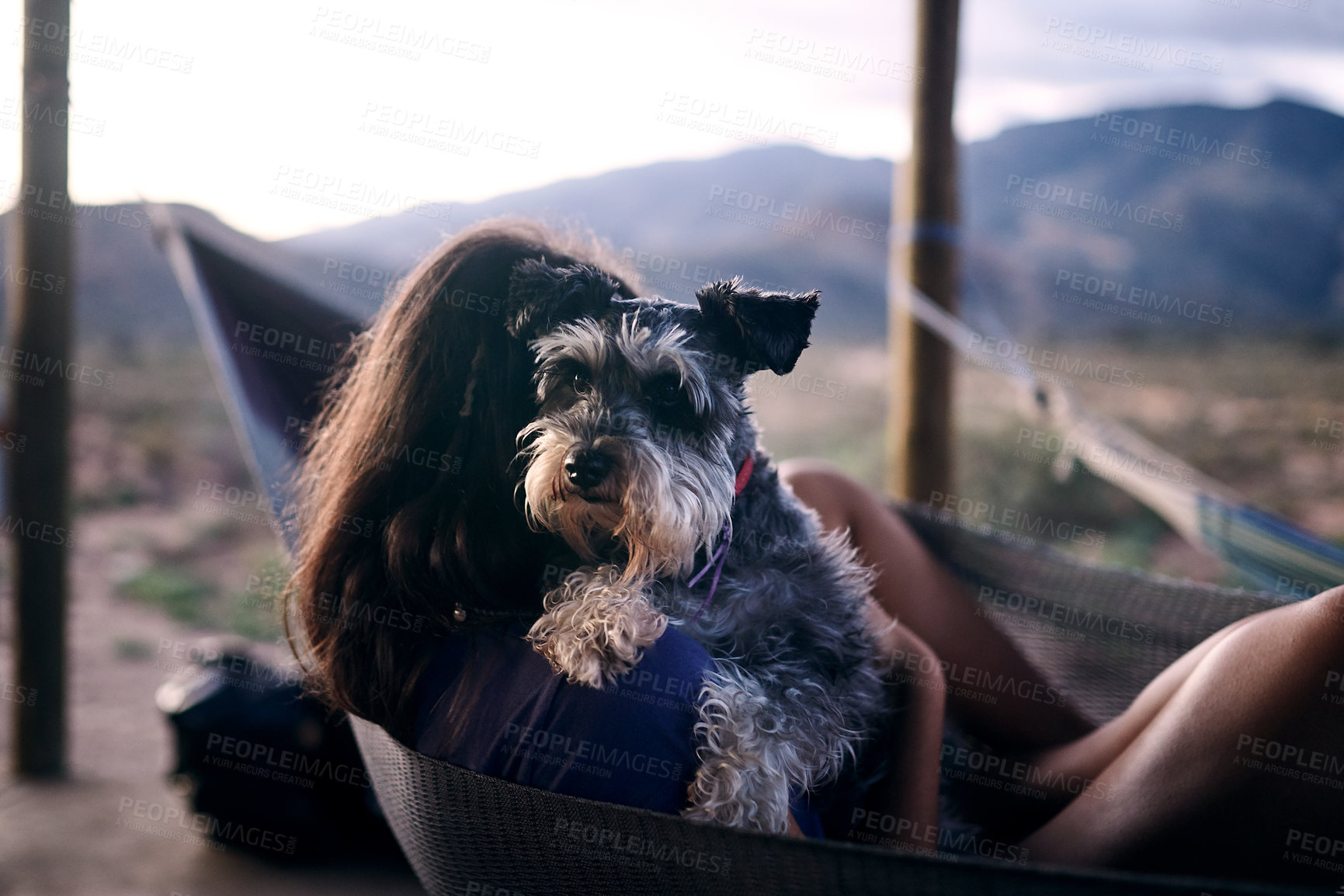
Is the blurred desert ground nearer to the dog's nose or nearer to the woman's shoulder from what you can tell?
the dog's nose

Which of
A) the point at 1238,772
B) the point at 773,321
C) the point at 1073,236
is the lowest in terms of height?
the point at 1238,772

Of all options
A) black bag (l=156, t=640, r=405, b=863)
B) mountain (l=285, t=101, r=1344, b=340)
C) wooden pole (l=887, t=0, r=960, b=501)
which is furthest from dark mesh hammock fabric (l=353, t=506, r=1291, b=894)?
mountain (l=285, t=101, r=1344, b=340)

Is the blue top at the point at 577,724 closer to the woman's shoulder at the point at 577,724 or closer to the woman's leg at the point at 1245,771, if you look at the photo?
the woman's shoulder at the point at 577,724

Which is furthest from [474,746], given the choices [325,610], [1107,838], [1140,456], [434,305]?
[1140,456]

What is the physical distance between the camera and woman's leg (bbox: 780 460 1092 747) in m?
2.22

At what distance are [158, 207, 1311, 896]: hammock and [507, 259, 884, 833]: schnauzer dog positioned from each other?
154 mm

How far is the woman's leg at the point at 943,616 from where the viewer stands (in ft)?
7.28

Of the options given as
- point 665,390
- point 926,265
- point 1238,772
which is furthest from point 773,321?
point 926,265

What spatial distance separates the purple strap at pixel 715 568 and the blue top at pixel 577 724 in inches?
4.4

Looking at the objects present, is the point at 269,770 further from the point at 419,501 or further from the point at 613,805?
the point at 613,805

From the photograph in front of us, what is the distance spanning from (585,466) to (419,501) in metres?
0.32

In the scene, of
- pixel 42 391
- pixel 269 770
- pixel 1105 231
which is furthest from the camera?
pixel 1105 231

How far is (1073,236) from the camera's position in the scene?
64.5 ft

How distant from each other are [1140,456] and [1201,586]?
829mm
